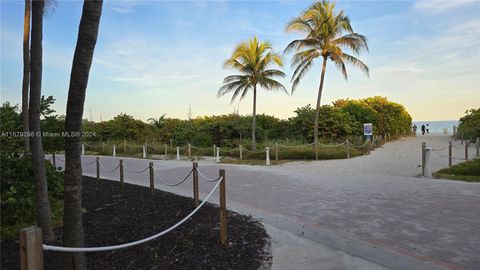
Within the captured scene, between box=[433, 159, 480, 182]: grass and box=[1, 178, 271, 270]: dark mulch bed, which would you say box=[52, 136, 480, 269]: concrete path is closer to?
box=[1, 178, 271, 270]: dark mulch bed

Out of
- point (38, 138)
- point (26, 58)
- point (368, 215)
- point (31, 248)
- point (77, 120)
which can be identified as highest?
point (26, 58)

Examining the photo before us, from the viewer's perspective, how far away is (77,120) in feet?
11.5

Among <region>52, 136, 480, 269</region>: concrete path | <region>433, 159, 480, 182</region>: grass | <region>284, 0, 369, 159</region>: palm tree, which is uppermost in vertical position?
<region>284, 0, 369, 159</region>: palm tree

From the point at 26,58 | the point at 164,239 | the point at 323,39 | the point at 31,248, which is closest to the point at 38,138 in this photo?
the point at 164,239

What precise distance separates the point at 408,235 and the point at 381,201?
8.51ft

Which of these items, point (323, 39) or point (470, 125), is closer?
point (323, 39)

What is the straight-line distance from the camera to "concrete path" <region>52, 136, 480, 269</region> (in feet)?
15.8

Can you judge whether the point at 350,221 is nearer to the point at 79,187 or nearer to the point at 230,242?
the point at 230,242

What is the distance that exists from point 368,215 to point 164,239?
149 inches

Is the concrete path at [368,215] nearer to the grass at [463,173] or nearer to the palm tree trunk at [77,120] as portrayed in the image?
the grass at [463,173]

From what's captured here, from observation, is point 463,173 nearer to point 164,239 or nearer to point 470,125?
point 164,239

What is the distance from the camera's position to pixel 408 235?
5766 millimetres

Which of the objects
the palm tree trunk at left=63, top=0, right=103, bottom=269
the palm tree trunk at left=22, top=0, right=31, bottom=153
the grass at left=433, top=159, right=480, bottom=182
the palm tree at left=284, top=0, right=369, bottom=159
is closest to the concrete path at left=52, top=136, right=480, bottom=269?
the grass at left=433, top=159, right=480, bottom=182

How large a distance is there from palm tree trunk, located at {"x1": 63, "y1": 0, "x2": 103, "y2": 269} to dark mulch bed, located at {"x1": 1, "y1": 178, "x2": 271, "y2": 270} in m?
1.02
